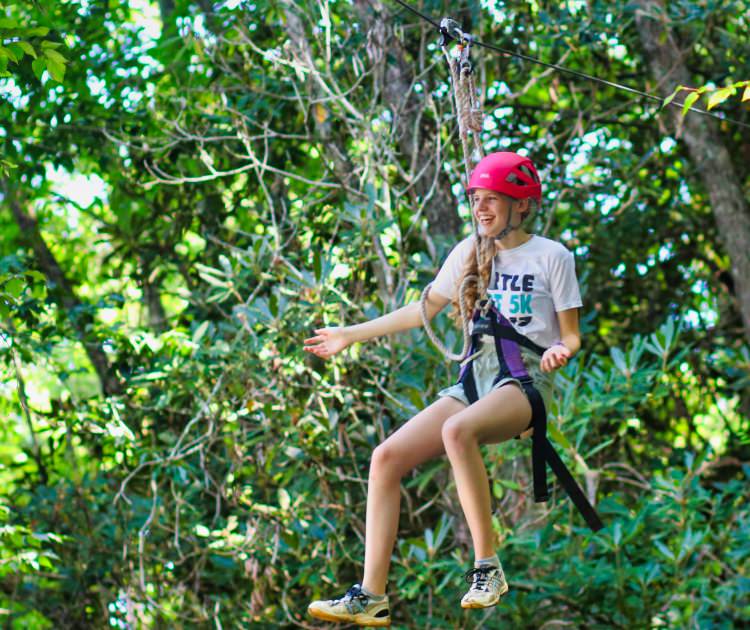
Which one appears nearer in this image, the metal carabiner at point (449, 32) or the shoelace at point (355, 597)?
the shoelace at point (355, 597)

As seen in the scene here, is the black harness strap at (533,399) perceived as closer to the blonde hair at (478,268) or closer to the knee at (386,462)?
the blonde hair at (478,268)

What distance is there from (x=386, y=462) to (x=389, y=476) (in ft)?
0.14

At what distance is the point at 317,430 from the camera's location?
632 cm

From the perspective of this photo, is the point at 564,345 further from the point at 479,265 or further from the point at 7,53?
the point at 7,53

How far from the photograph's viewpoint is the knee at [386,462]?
11.5 ft

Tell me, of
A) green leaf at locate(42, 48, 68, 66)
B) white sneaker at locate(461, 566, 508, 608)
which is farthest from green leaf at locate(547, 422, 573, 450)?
green leaf at locate(42, 48, 68, 66)

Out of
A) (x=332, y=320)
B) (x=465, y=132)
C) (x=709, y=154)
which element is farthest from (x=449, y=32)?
(x=709, y=154)

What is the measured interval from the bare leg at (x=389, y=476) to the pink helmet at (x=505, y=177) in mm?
664

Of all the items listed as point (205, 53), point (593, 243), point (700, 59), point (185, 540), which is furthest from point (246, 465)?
point (700, 59)

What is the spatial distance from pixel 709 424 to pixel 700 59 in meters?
4.04

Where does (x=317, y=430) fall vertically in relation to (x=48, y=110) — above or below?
below

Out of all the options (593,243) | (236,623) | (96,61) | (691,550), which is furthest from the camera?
(593,243)

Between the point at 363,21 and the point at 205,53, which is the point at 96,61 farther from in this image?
the point at 363,21

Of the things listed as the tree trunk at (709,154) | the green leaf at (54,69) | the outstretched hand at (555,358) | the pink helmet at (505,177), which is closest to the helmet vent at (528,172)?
the pink helmet at (505,177)
